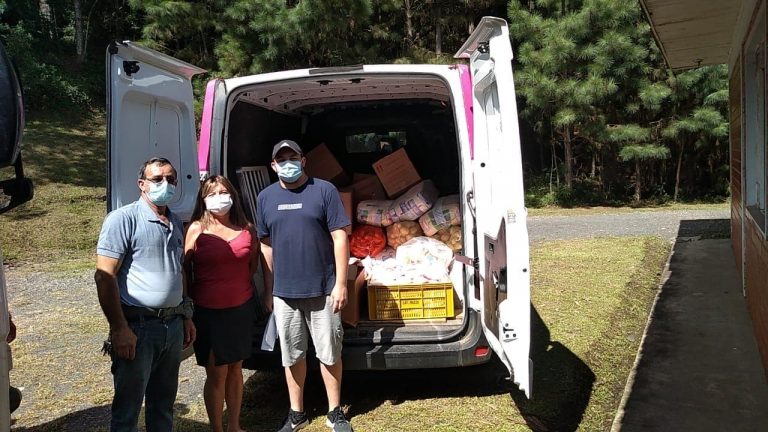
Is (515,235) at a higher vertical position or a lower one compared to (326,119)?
lower

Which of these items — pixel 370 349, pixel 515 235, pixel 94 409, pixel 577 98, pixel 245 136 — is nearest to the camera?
pixel 515 235

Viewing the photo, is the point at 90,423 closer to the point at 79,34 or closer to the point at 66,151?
the point at 66,151

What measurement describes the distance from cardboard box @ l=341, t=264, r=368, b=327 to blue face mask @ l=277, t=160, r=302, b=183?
901mm

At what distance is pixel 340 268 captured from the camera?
3854 millimetres

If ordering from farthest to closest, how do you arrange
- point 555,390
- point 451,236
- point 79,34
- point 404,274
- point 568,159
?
point 79,34
point 568,159
point 451,236
point 404,274
point 555,390

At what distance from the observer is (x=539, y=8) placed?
16844mm

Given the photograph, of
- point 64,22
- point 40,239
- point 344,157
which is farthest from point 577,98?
point 64,22

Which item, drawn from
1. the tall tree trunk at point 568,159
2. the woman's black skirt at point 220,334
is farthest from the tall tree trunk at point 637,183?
the woman's black skirt at point 220,334

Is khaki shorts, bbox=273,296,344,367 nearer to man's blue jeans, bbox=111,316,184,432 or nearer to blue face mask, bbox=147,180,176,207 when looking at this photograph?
man's blue jeans, bbox=111,316,184,432

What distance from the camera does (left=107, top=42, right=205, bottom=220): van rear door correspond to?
3318mm

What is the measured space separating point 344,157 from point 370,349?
2688 mm

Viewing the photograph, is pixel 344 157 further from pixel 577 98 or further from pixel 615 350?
pixel 577 98

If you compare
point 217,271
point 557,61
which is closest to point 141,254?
→ point 217,271

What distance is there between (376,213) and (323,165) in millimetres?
836
